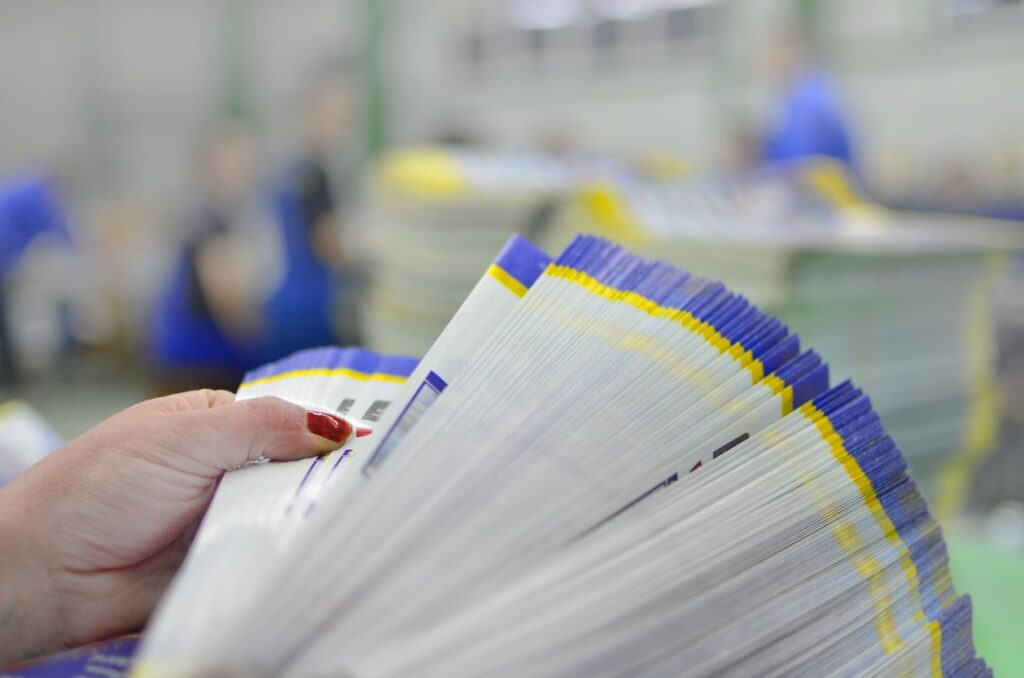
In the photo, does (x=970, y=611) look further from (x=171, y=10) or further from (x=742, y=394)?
(x=171, y=10)

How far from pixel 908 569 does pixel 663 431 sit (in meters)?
0.13

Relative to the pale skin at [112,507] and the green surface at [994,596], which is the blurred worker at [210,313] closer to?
the green surface at [994,596]

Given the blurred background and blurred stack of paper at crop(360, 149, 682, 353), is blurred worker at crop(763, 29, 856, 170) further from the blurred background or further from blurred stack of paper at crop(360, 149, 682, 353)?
blurred stack of paper at crop(360, 149, 682, 353)

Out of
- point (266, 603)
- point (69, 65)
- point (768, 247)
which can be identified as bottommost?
point (266, 603)

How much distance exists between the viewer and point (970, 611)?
425 millimetres

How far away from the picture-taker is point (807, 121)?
2.66 m

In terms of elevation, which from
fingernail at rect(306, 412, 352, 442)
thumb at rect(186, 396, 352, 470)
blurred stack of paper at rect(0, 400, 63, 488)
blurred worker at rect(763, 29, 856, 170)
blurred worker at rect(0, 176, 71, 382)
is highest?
blurred worker at rect(763, 29, 856, 170)

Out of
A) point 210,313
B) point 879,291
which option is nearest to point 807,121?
point 210,313

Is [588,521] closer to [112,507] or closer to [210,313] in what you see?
[112,507]

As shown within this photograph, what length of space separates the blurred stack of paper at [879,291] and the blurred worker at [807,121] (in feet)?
5.33

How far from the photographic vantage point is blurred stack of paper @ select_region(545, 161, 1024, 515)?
2.71 feet

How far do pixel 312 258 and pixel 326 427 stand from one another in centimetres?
249

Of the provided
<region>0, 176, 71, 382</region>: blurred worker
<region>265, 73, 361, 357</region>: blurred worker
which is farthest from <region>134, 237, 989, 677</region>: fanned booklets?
<region>0, 176, 71, 382</region>: blurred worker

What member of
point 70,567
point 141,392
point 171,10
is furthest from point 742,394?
point 171,10
